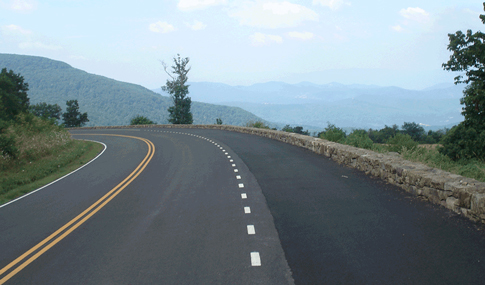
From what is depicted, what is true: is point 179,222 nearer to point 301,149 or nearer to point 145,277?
point 145,277

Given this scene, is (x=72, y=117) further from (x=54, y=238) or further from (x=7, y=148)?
(x=54, y=238)

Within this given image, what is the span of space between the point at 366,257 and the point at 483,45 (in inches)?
703

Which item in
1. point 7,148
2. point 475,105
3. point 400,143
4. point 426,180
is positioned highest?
point 475,105

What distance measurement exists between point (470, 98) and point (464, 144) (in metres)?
2.55

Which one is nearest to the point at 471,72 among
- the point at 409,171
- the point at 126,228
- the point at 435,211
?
the point at 409,171

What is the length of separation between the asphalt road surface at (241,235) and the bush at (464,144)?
35.2 ft

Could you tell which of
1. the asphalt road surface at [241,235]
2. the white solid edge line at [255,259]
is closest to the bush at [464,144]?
the asphalt road surface at [241,235]

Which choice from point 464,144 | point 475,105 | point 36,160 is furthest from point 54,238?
point 475,105

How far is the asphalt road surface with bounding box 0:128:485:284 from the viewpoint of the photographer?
5113 mm

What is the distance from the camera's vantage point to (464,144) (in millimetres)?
19078

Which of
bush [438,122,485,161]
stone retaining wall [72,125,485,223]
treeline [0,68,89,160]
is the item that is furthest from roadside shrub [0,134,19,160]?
bush [438,122,485,161]

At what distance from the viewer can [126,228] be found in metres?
7.39

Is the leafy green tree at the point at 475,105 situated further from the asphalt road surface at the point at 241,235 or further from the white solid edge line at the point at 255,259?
the white solid edge line at the point at 255,259

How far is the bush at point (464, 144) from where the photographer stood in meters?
18.6
